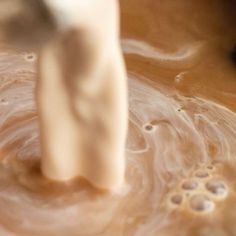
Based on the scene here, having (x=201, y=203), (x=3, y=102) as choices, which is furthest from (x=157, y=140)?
(x=3, y=102)

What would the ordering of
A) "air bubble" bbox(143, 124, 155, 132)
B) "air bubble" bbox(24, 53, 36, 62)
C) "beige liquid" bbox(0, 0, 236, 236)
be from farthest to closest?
"air bubble" bbox(24, 53, 36, 62)
"air bubble" bbox(143, 124, 155, 132)
"beige liquid" bbox(0, 0, 236, 236)

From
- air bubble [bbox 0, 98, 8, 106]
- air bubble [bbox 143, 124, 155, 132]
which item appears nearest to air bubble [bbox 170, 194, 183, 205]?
air bubble [bbox 143, 124, 155, 132]

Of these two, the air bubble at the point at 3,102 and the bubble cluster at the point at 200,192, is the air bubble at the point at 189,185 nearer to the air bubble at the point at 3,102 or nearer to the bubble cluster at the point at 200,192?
the bubble cluster at the point at 200,192

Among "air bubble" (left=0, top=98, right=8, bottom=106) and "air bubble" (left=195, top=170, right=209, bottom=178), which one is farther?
"air bubble" (left=0, top=98, right=8, bottom=106)

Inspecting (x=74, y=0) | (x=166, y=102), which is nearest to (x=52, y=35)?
(x=74, y=0)

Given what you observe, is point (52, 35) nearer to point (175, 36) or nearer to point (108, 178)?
point (108, 178)

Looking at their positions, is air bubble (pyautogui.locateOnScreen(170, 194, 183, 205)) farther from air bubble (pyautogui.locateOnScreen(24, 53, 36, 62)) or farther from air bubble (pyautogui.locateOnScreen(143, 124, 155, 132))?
air bubble (pyautogui.locateOnScreen(24, 53, 36, 62))

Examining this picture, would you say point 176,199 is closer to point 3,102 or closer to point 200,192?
point 200,192

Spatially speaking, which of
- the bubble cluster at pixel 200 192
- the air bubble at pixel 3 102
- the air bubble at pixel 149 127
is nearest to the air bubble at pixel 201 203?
the bubble cluster at pixel 200 192
